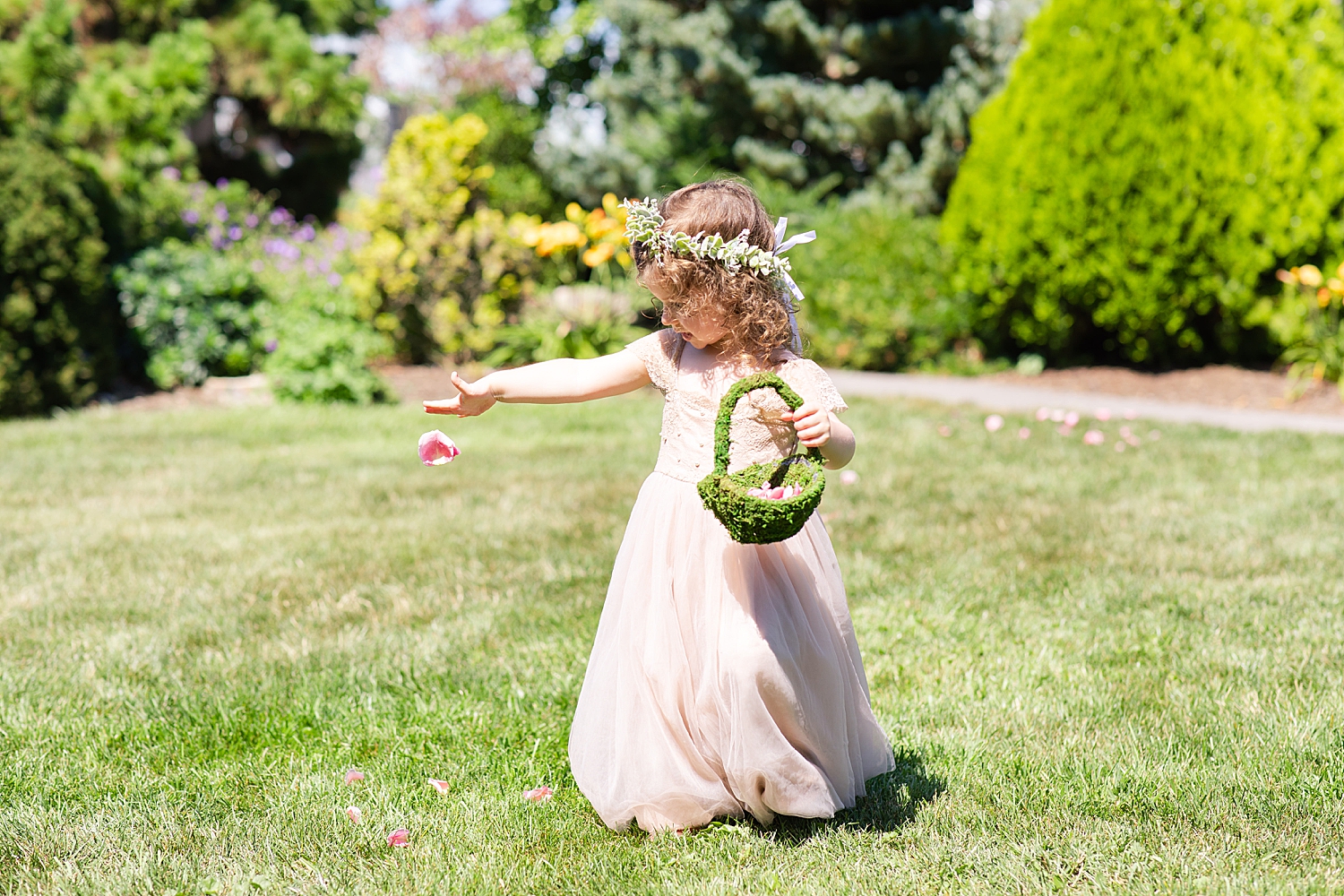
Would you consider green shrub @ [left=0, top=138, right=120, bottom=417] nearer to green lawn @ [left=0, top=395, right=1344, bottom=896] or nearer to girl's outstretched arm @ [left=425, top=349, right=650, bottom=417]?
green lawn @ [left=0, top=395, right=1344, bottom=896]

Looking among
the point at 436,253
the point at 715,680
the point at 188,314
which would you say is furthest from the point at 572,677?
the point at 436,253

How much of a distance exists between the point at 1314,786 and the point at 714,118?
11263 millimetres

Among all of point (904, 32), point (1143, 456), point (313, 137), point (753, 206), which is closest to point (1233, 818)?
point (753, 206)

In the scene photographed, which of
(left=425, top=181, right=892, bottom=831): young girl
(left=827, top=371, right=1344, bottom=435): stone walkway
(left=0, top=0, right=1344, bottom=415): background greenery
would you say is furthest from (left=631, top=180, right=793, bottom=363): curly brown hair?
(left=827, top=371, right=1344, bottom=435): stone walkway

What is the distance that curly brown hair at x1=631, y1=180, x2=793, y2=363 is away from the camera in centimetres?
228

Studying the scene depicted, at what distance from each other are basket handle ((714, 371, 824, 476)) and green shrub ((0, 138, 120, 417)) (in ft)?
22.5

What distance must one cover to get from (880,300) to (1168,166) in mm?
2421

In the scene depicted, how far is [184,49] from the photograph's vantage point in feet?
34.0

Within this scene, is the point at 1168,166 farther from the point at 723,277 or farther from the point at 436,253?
the point at 723,277

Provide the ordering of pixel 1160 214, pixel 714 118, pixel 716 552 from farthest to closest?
pixel 714 118 < pixel 1160 214 < pixel 716 552

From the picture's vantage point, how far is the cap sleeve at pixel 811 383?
92.4 inches

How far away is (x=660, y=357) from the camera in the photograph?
8.17 feet

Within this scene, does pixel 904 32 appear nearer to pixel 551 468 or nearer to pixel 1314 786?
pixel 551 468

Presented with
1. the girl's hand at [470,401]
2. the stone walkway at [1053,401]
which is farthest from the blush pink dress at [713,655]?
the stone walkway at [1053,401]
